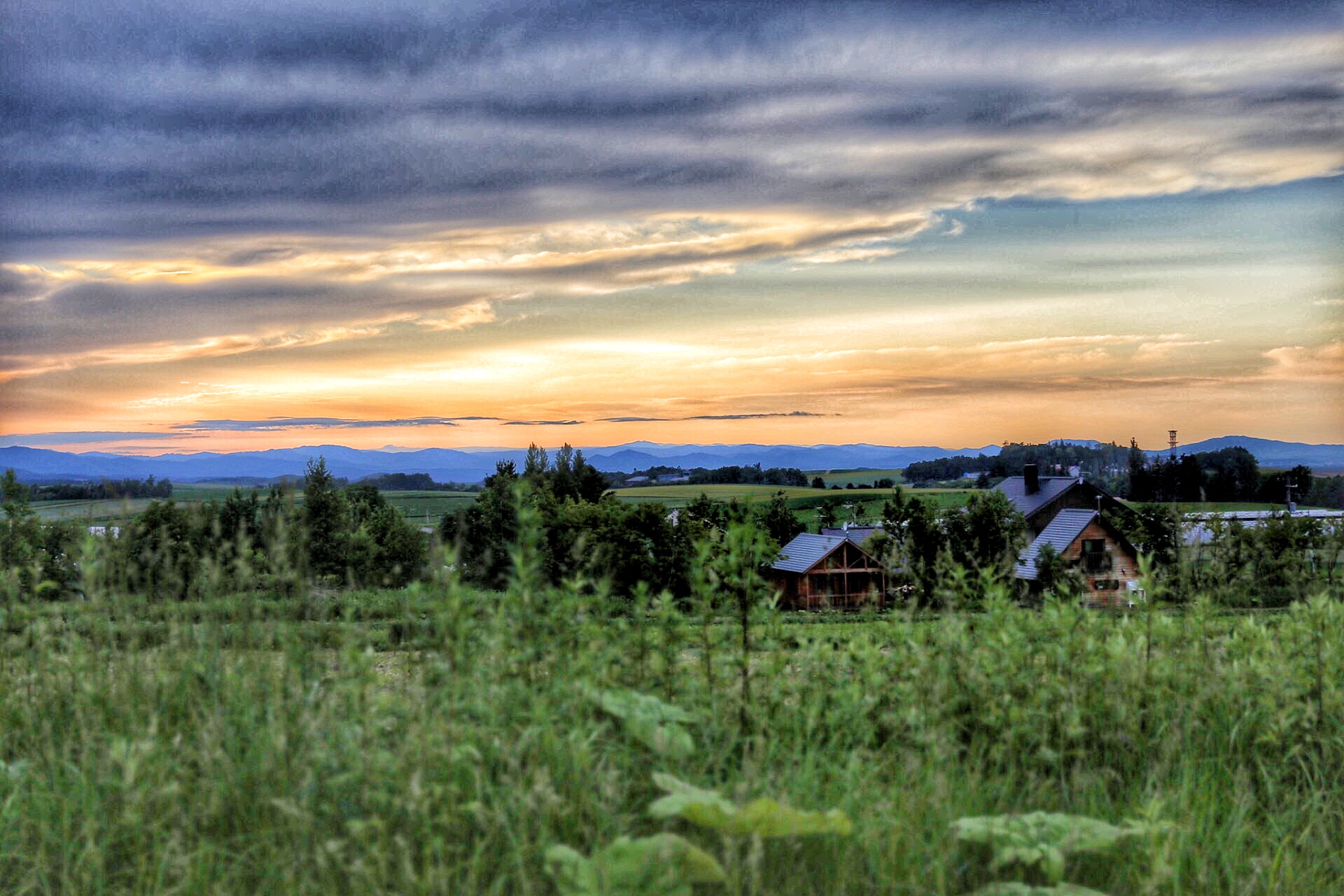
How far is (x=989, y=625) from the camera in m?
4.50

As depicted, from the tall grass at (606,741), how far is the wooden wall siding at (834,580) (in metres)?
33.0

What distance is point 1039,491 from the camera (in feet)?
170

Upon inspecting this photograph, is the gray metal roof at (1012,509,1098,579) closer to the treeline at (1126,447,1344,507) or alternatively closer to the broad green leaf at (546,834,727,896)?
the treeline at (1126,447,1344,507)

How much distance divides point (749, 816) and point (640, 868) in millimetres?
331

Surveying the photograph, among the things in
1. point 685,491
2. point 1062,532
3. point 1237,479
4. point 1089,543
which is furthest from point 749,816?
point 1237,479

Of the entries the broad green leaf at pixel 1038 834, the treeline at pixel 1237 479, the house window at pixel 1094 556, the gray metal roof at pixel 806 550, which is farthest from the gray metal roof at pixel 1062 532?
the broad green leaf at pixel 1038 834

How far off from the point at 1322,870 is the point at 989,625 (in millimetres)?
1516

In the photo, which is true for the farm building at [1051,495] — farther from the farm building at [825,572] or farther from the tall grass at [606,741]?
the tall grass at [606,741]

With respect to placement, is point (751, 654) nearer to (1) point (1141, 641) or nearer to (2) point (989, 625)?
(2) point (989, 625)

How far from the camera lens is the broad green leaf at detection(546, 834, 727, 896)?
2.47 meters

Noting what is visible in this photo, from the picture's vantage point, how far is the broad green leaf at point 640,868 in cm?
247

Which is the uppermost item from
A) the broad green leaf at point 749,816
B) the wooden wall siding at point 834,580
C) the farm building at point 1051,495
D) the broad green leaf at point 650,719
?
the broad green leaf at point 650,719

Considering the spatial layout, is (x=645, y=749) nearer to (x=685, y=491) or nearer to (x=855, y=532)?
(x=855, y=532)

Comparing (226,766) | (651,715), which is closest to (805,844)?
(651,715)
